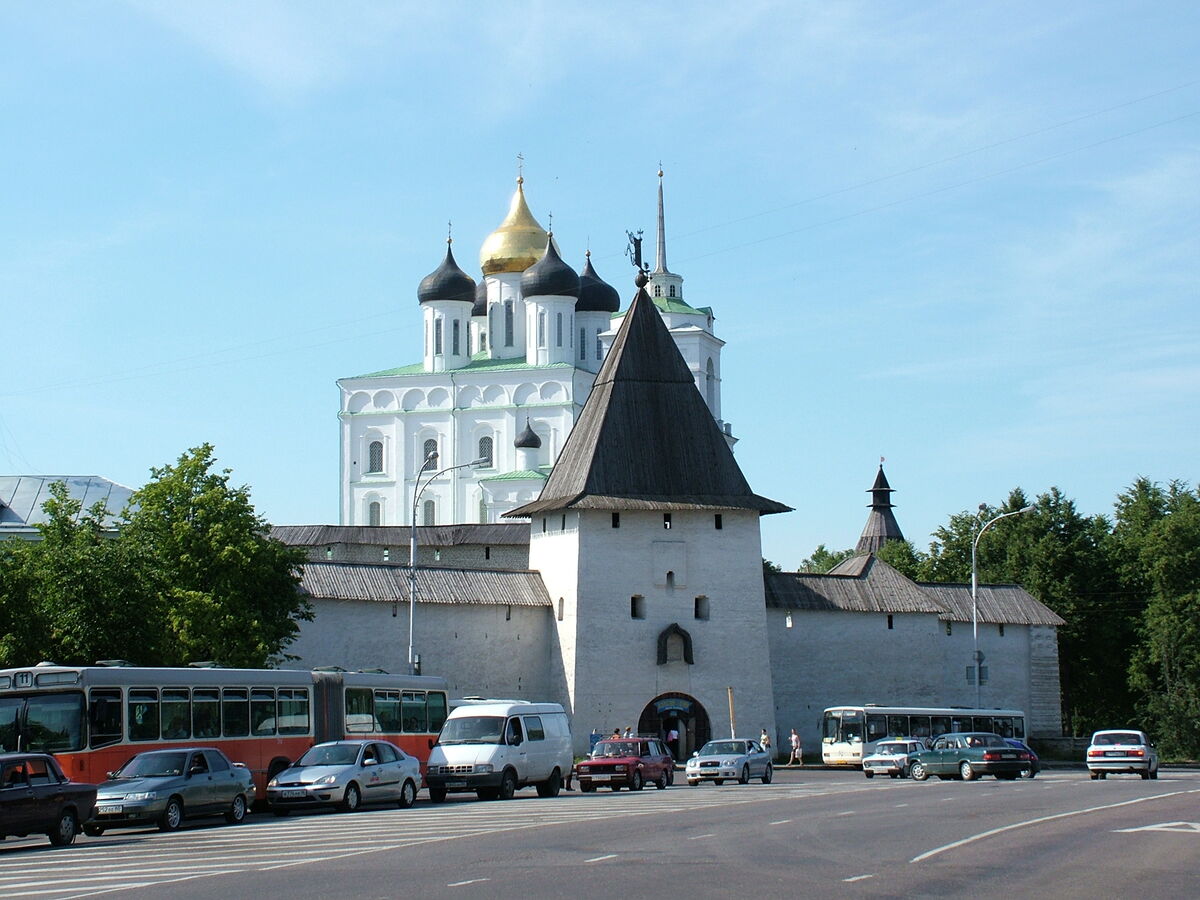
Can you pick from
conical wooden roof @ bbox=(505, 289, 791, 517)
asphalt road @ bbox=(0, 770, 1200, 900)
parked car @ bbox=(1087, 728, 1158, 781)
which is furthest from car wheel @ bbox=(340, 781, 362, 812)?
conical wooden roof @ bbox=(505, 289, 791, 517)

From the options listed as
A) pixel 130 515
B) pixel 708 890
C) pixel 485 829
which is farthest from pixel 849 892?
pixel 130 515

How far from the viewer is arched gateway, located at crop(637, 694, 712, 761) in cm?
5003

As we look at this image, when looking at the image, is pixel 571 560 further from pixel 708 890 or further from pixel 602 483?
pixel 708 890

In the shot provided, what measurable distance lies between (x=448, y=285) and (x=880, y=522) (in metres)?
29.8

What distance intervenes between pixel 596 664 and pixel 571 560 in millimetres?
3077

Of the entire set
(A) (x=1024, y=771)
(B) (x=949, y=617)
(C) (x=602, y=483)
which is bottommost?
(A) (x=1024, y=771)

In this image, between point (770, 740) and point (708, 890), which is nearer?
point (708, 890)

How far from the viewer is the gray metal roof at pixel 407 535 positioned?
62628mm

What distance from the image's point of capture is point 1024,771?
1453 inches

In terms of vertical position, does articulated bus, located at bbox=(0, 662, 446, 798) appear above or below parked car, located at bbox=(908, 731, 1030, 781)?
above

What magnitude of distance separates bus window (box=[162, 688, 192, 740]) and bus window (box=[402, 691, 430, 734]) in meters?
6.85

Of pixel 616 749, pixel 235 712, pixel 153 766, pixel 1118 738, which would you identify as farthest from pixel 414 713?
pixel 1118 738

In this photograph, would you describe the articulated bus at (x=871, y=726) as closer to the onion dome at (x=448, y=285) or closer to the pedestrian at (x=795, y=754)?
the pedestrian at (x=795, y=754)

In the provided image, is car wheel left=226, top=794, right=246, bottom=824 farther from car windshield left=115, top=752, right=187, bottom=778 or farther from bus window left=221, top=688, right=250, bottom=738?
bus window left=221, top=688, right=250, bottom=738
